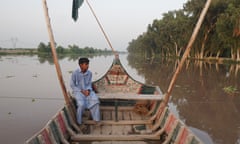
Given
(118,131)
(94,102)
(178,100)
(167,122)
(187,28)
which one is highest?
(187,28)

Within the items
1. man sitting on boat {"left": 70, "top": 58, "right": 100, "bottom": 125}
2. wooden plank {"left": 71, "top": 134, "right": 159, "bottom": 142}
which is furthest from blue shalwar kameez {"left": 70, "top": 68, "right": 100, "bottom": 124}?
wooden plank {"left": 71, "top": 134, "right": 159, "bottom": 142}

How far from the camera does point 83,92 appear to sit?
4.99 meters

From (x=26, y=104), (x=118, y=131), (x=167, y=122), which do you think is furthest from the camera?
(x=26, y=104)

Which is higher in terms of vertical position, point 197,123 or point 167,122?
point 167,122

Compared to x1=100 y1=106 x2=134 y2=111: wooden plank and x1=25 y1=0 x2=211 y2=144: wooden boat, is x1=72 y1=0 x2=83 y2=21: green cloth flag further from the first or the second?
x1=100 y1=106 x2=134 y2=111: wooden plank

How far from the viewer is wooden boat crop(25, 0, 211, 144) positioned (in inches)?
139

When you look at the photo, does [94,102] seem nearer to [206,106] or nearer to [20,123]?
[20,123]

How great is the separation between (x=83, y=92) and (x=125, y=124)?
1.19 meters

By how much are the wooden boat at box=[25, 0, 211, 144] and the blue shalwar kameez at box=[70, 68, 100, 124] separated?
0.60 feet

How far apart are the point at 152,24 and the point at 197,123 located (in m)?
51.4

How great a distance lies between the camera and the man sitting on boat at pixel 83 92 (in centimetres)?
482

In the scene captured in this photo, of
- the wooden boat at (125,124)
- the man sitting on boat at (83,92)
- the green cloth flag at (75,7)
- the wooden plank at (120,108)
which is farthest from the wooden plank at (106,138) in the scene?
the green cloth flag at (75,7)

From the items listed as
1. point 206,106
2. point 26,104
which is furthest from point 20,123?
point 206,106

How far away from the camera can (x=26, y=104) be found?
870cm
